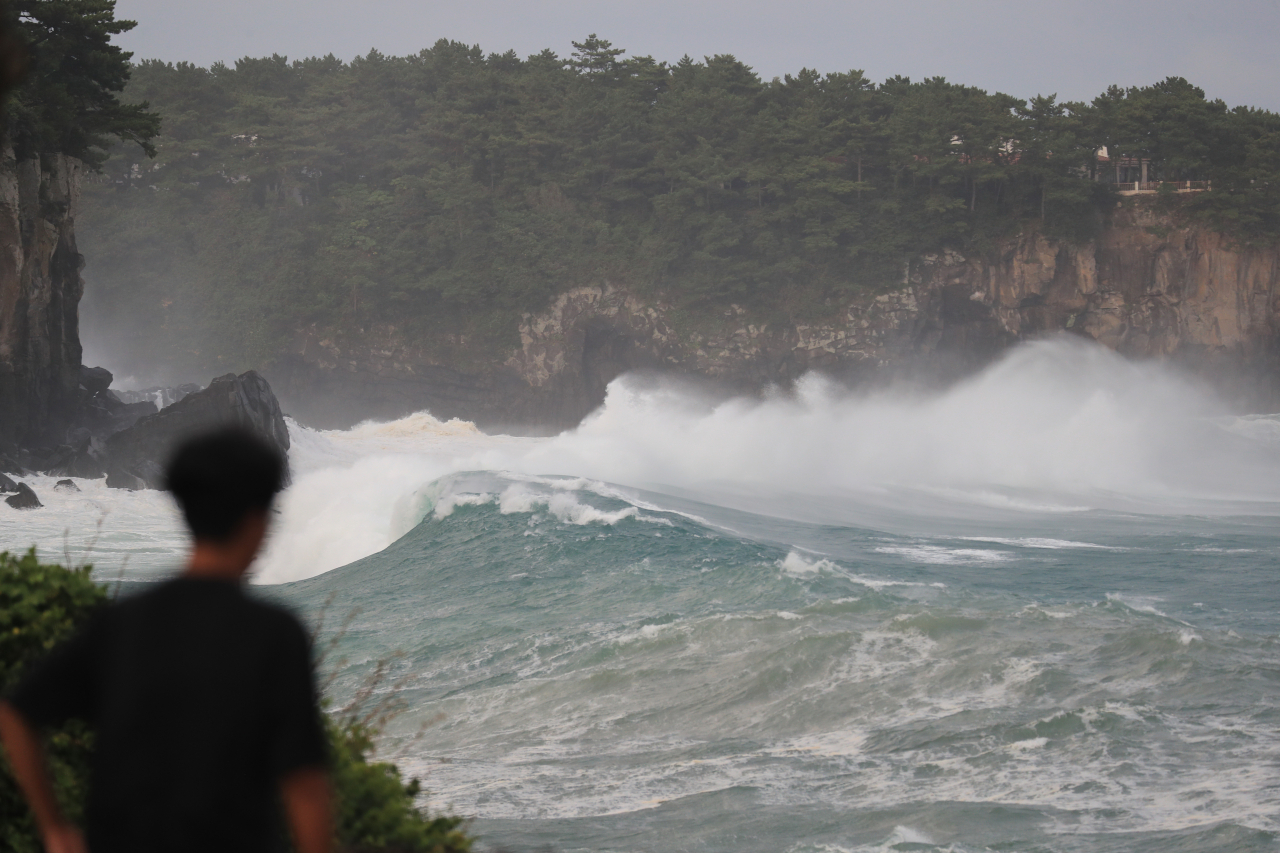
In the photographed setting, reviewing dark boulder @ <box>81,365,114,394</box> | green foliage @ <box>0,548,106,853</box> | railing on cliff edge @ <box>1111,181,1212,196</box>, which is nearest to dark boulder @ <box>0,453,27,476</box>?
dark boulder @ <box>81,365,114,394</box>

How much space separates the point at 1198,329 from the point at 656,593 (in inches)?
1670

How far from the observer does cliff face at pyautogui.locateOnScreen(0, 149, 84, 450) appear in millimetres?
23766

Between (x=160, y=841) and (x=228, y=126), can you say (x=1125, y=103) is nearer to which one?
(x=228, y=126)

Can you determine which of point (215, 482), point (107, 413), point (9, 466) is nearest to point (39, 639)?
point (215, 482)

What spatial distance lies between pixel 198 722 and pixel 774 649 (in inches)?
379

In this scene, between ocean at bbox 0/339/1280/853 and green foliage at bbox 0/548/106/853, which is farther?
ocean at bbox 0/339/1280/853

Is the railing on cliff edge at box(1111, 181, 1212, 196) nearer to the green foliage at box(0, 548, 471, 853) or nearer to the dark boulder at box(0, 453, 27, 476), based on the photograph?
the dark boulder at box(0, 453, 27, 476)

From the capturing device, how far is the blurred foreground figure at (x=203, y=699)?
1.75 m

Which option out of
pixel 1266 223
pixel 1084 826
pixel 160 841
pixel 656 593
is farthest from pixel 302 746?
pixel 1266 223

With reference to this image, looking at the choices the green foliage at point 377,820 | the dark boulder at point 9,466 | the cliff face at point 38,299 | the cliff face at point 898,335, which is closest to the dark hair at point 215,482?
the green foliage at point 377,820

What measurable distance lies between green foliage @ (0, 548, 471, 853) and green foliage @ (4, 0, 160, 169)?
2277 cm

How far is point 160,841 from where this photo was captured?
1.73 meters

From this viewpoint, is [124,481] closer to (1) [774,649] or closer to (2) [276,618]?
(1) [774,649]

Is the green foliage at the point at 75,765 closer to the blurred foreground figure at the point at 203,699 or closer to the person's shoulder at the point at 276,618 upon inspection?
the blurred foreground figure at the point at 203,699
